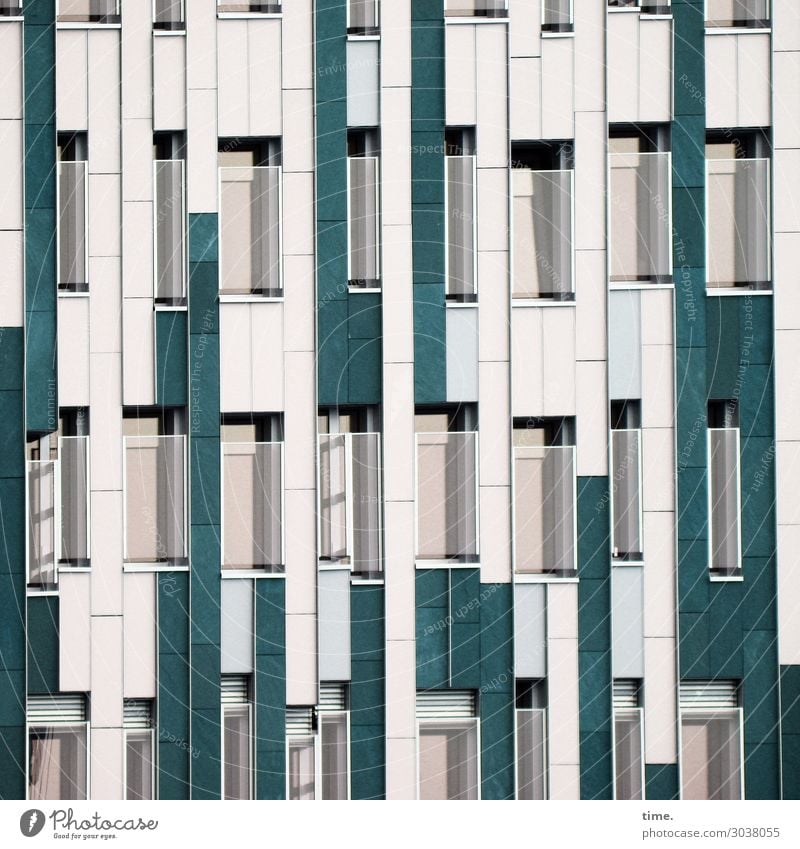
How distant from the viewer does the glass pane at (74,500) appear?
4234 millimetres

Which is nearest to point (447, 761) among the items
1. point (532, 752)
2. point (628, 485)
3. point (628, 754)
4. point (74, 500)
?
point (532, 752)

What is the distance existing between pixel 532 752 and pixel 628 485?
1.29 m

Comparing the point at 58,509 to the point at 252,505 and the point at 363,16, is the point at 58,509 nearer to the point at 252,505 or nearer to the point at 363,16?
the point at 252,505

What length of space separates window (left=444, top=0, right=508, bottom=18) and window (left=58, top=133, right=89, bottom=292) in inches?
70.7

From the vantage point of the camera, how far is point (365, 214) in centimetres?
425

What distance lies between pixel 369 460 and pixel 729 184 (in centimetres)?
207

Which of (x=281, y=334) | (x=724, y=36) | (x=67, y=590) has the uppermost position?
(x=724, y=36)

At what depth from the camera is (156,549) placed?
4262mm

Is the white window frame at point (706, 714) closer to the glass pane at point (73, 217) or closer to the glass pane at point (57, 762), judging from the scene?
the glass pane at point (57, 762)

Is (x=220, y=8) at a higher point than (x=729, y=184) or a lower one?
higher

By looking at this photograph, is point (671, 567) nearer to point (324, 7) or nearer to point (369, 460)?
point (369, 460)

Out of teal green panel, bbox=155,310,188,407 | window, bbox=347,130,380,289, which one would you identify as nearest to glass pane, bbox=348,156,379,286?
window, bbox=347,130,380,289
